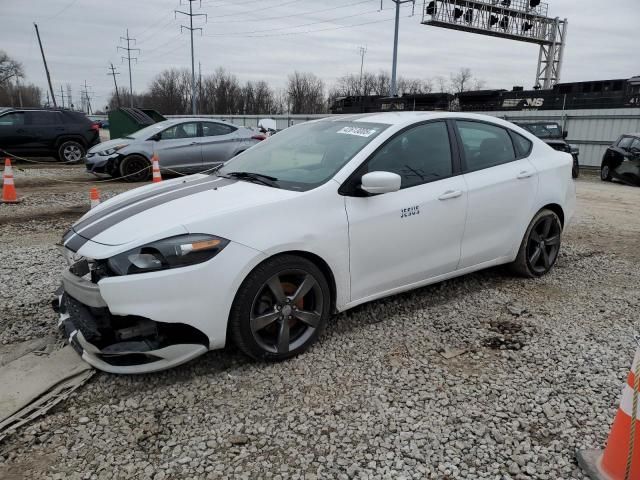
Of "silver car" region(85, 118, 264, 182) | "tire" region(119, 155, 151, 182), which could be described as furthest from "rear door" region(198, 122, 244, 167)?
"tire" region(119, 155, 151, 182)

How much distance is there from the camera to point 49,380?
2982 millimetres

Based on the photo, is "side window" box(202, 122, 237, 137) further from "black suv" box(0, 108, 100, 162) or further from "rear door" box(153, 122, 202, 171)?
"black suv" box(0, 108, 100, 162)

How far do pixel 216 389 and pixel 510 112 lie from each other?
23565 mm

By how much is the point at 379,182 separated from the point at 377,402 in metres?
1.40

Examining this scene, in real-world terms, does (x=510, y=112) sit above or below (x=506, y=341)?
above

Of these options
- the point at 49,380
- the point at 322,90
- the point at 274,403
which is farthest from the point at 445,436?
the point at 322,90

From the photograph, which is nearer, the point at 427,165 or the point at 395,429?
the point at 395,429

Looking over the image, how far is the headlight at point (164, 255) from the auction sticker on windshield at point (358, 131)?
1.59 m

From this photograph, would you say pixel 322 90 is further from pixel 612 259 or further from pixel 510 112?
pixel 612 259

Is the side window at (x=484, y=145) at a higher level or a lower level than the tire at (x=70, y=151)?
higher

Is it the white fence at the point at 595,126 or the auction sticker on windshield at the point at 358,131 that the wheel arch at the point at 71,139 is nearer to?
the auction sticker on windshield at the point at 358,131

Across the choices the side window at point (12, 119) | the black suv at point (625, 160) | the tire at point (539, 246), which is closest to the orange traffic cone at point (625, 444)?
the tire at point (539, 246)

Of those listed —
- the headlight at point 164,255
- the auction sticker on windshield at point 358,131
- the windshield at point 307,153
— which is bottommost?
the headlight at point 164,255

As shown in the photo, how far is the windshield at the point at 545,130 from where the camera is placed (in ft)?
51.9
